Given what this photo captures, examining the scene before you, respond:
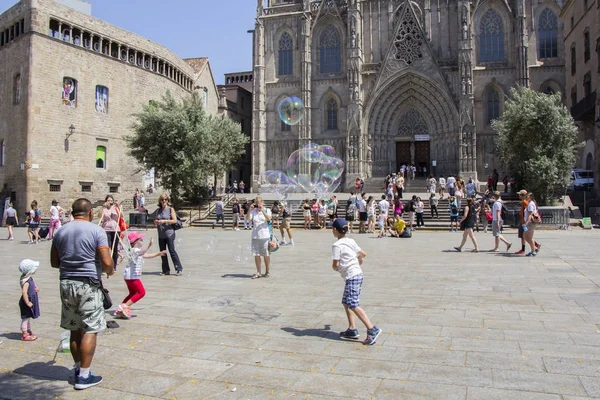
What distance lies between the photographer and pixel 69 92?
1362 inches

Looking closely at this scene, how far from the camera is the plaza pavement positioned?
4.50 m

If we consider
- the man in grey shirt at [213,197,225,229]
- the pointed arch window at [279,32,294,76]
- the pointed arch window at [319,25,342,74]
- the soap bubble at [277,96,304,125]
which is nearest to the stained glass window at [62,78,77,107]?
the man in grey shirt at [213,197,225,229]

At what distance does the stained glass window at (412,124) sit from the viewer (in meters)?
44.3

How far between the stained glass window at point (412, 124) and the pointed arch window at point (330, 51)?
767cm

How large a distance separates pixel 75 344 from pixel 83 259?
85 centimetres

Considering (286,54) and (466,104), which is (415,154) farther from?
(286,54)

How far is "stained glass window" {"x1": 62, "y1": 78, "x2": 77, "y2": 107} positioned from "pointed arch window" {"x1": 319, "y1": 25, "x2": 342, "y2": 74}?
851 inches

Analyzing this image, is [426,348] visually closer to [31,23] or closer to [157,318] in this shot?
[157,318]

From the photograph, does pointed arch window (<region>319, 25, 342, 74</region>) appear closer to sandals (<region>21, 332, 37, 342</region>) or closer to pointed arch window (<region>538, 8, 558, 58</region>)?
pointed arch window (<region>538, 8, 558, 58</region>)

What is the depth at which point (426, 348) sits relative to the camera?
556cm

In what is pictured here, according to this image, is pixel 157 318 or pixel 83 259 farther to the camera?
pixel 157 318

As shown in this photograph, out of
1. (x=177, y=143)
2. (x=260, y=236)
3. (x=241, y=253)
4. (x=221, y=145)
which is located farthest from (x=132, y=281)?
(x=221, y=145)

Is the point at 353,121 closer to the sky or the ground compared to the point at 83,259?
closer to the sky

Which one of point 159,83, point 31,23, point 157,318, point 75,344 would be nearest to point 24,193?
point 31,23
